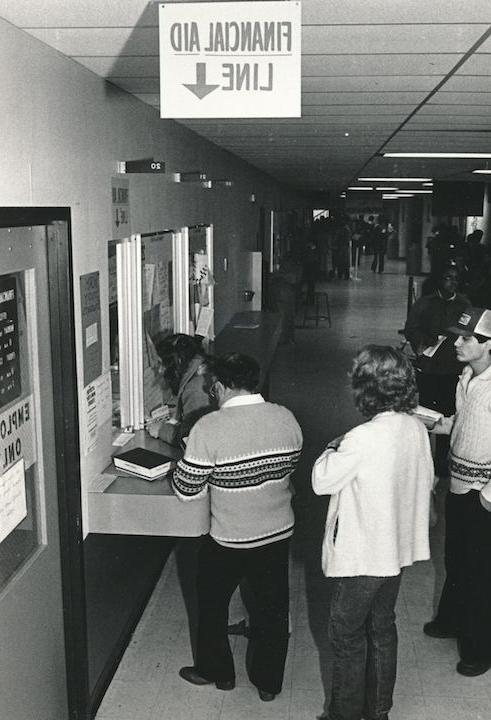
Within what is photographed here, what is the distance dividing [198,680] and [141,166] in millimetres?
2256

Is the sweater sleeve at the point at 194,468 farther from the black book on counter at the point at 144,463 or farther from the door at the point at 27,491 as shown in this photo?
the door at the point at 27,491

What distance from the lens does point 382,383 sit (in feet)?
9.40

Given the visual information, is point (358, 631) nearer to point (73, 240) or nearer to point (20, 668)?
point (20, 668)

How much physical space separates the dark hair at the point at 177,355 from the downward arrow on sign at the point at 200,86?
1948 mm

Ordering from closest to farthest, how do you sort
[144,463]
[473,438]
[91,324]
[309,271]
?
[91,324] < [473,438] < [144,463] < [309,271]

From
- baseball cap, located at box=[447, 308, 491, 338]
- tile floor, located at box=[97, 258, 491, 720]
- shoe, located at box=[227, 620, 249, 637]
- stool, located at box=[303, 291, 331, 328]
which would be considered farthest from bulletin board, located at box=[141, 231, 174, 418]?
stool, located at box=[303, 291, 331, 328]

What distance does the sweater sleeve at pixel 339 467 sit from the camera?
2.80 m

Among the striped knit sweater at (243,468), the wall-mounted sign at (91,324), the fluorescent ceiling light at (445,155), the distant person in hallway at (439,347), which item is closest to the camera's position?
the striped knit sweater at (243,468)

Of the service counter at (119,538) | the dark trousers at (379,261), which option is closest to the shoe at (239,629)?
the service counter at (119,538)

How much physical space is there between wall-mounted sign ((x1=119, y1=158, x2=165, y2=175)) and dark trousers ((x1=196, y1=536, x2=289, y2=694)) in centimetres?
162

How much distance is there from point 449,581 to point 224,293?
428cm

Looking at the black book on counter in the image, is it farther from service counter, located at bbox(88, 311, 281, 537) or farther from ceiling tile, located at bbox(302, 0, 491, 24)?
ceiling tile, located at bbox(302, 0, 491, 24)

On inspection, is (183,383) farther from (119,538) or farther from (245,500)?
(245,500)

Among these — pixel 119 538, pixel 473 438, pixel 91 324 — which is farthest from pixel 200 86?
pixel 119 538
